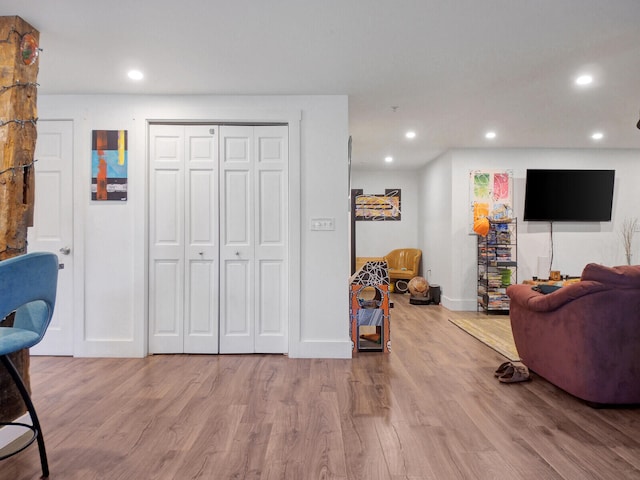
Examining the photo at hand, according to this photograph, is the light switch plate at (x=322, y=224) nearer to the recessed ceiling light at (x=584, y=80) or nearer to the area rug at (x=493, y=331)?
the area rug at (x=493, y=331)

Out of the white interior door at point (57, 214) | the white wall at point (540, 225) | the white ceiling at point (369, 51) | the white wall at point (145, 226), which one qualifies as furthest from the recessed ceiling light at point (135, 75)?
the white wall at point (540, 225)

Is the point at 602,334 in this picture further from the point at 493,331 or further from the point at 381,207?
the point at 381,207

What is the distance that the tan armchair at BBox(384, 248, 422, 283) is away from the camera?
7.46 metres

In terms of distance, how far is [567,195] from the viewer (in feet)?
19.3

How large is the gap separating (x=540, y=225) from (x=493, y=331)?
2350mm

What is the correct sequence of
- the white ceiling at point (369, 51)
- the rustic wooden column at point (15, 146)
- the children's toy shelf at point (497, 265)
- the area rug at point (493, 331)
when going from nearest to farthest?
1. the rustic wooden column at point (15, 146)
2. the white ceiling at point (369, 51)
3. the area rug at point (493, 331)
4. the children's toy shelf at point (497, 265)

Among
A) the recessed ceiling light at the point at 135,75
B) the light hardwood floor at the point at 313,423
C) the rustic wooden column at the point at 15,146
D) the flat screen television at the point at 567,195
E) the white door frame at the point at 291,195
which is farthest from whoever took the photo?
the flat screen television at the point at 567,195

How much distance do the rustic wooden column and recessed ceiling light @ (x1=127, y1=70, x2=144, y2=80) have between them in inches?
29.7

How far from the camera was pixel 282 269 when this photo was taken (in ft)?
12.2

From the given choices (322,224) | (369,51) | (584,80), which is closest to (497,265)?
(584,80)

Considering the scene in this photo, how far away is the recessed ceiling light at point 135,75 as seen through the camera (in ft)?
10.5

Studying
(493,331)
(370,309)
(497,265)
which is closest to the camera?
(370,309)

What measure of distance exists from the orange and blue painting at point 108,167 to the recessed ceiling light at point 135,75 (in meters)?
0.60

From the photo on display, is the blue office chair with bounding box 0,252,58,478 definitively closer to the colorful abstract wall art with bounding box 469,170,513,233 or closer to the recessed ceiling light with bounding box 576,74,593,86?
the recessed ceiling light with bounding box 576,74,593,86
